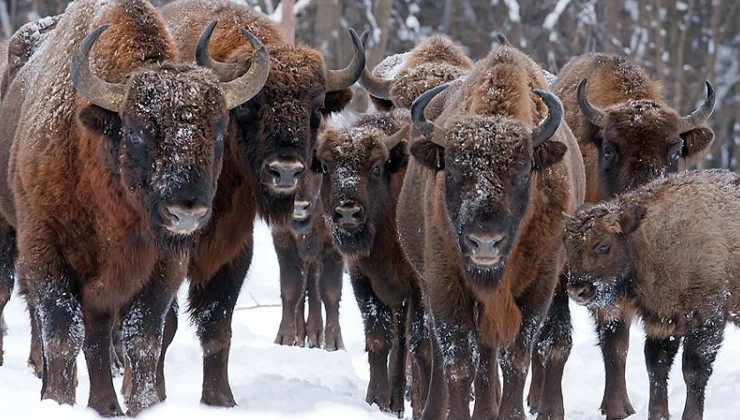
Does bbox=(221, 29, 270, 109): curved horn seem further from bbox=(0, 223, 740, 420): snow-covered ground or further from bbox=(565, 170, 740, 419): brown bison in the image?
bbox=(565, 170, 740, 419): brown bison

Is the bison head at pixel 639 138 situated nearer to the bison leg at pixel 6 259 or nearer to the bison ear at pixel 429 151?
the bison ear at pixel 429 151

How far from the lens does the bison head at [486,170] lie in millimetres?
7184

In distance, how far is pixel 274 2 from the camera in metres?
26.1

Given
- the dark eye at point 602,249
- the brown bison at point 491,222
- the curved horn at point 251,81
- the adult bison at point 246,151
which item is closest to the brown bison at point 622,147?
the dark eye at point 602,249

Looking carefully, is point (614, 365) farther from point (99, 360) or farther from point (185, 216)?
point (185, 216)

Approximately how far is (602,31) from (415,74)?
67.3ft

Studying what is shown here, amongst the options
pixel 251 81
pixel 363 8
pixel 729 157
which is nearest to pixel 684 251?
pixel 251 81

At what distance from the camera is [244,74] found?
8.05 metres

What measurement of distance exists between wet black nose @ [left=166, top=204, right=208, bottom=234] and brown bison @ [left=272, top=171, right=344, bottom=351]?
5.65 metres

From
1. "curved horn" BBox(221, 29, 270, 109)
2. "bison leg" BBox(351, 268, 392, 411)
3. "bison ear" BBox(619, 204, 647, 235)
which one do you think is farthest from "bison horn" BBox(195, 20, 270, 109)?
"bison ear" BBox(619, 204, 647, 235)

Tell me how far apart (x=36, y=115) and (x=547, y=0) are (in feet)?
83.1

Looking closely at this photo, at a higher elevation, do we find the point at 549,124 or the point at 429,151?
the point at 549,124

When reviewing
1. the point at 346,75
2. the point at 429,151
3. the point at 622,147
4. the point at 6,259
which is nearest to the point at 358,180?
the point at 346,75

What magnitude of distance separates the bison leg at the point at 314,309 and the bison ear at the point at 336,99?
4.80m
